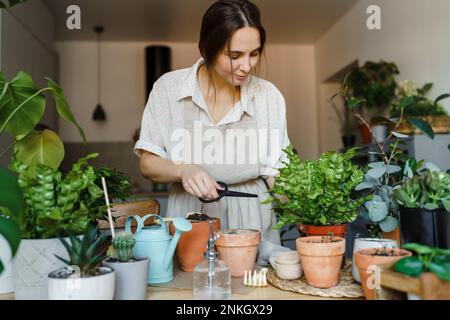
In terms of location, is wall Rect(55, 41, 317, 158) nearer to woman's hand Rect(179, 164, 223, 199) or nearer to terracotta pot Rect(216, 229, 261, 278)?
woman's hand Rect(179, 164, 223, 199)

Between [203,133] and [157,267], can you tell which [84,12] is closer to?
[203,133]

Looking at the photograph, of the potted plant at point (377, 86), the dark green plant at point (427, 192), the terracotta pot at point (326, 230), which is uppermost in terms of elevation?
the potted plant at point (377, 86)

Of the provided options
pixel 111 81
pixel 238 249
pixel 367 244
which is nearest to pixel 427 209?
pixel 367 244

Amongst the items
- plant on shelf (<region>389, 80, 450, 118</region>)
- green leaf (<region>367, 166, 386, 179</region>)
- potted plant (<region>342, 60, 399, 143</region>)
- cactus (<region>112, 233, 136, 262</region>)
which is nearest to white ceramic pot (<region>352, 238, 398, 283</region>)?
green leaf (<region>367, 166, 386, 179</region>)

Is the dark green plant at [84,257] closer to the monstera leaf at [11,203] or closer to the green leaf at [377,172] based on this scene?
the monstera leaf at [11,203]

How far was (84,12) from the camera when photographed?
163 inches

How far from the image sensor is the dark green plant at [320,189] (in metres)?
0.89

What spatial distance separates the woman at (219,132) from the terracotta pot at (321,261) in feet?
1.76

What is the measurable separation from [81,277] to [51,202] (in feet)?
0.50

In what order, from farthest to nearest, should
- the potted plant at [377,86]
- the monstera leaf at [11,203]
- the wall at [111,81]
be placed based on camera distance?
the wall at [111,81] < the potted plant at [377,86] < the monstera leaf at [11,203]

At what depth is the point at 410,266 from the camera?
65 centimetres

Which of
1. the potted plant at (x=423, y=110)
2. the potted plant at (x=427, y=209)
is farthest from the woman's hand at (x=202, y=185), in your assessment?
the potted plant at (x=423, y=110)

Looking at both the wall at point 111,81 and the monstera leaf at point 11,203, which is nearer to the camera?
the monstera leaf at point 11,203

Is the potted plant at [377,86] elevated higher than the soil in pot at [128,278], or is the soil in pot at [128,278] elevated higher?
the potted plant at [377,86]
